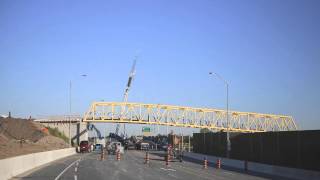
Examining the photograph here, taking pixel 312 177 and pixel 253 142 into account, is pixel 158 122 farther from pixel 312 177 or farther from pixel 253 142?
pixel 312 177

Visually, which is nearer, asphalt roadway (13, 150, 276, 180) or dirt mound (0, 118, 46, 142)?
asphalt roadway (13, 150, 276, 180)

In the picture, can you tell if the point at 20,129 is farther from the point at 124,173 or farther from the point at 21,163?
the point at 124,173

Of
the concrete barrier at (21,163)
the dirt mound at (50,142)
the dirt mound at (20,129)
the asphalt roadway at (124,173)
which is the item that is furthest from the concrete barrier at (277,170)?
the dirt mound at (20,129)

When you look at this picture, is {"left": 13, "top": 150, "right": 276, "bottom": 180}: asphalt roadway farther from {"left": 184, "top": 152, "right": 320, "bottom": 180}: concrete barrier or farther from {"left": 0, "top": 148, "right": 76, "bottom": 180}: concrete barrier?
{"left": 184, "top": 152, "right": 320, "bottom": 180}: concrete barrier

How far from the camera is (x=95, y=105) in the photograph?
158250 millimetres

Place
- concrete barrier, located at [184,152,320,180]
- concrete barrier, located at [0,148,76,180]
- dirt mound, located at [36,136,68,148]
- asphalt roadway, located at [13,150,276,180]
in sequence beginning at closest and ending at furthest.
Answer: concrete barrier, located at [0,148,76,180]
asphalt roadway, located at [13,150,276,180]
concrete barrier, located at [184,152,320,180]
dirt mound, located at [36,136,68,148]

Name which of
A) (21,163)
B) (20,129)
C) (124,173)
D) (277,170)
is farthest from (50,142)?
(124,173)

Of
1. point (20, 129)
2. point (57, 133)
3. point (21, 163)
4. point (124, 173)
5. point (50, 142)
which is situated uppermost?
point (20, 129)

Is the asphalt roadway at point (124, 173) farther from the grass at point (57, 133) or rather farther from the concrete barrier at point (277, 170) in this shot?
the grass at point (57, 133)

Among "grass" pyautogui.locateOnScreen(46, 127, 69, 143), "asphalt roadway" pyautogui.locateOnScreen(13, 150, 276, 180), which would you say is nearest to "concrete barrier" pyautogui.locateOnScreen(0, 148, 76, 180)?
"asphalt roadway" pyautogui.locateOnScreen(13, 150, 276, 180)

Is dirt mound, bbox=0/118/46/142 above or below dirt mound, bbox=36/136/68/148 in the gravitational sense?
above

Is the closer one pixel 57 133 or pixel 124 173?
pixel 124 173

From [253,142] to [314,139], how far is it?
47.8 ft

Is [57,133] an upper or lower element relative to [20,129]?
Result: lower
